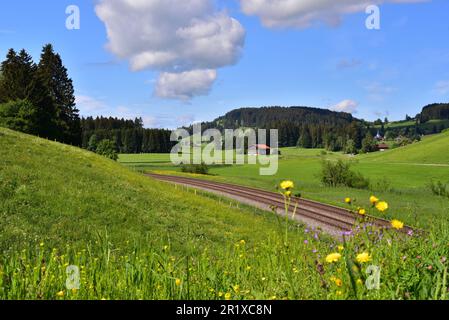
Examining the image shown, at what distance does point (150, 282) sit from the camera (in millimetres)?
3990

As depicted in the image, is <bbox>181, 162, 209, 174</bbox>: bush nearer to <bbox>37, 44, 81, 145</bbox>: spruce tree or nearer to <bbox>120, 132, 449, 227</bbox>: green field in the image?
<bbox>120, 132, 449, 227</bbox>: green field

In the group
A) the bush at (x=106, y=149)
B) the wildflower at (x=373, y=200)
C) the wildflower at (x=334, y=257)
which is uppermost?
the bush at (x=106, y=149)

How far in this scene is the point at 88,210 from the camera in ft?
52.2

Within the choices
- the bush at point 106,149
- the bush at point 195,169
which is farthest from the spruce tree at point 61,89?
the bush at point 195,169

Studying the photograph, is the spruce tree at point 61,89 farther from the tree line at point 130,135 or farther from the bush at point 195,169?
the tree line at point 130,135

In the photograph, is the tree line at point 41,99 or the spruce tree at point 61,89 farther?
the spruce tree at point 61,89

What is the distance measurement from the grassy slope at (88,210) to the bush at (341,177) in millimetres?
32558

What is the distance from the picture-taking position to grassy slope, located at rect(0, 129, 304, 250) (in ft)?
43.8

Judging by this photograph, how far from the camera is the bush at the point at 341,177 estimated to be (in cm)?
5134

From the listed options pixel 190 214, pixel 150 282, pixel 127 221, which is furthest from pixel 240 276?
pixel 190 214

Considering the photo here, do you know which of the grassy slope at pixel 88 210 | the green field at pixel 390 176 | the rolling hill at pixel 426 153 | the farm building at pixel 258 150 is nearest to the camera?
the grassy slope at pixel 88 210

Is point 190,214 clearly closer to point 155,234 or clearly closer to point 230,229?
point 230,229

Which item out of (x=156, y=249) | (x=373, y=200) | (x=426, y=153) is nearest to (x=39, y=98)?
(x=156, y=249)

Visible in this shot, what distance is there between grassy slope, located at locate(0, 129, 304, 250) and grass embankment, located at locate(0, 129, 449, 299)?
2.3 inches
